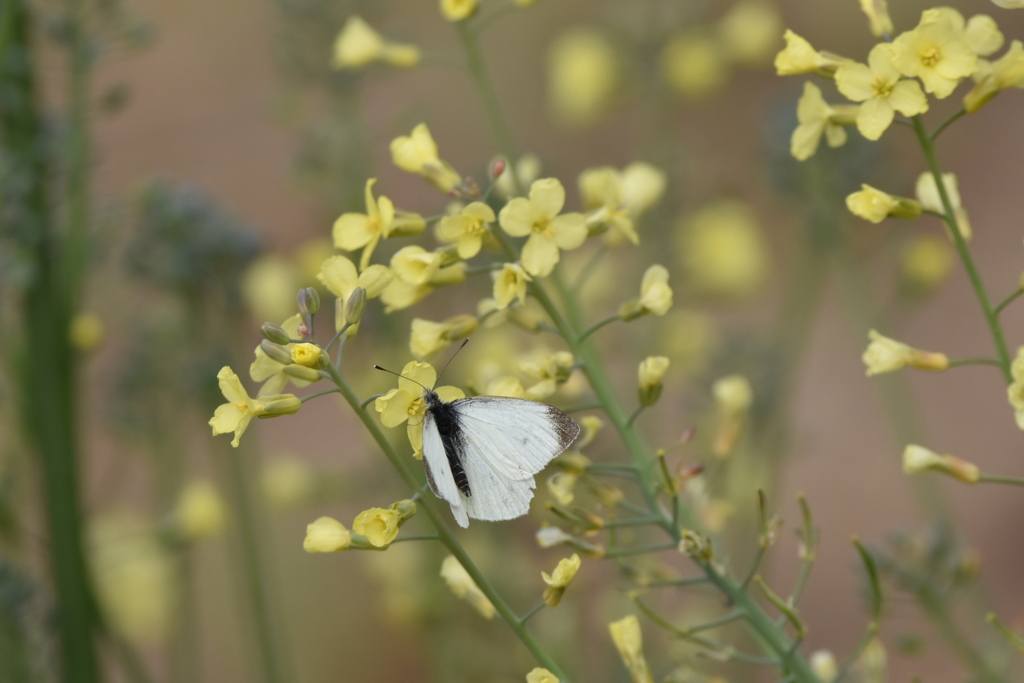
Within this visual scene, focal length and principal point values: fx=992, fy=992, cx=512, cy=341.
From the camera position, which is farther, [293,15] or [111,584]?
[111,584]

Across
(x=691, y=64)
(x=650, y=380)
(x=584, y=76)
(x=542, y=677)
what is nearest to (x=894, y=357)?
(x=650, y=380)

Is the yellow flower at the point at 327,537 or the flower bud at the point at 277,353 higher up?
the flower bud at the point at 277,353

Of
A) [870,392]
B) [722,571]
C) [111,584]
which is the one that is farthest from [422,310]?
[870,392]

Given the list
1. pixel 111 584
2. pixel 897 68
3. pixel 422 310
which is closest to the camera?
pixel 897 68

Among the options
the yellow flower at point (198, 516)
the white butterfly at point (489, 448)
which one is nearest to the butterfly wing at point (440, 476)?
the white butterfly at point (489, 448)

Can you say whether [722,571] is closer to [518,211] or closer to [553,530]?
[553,530]

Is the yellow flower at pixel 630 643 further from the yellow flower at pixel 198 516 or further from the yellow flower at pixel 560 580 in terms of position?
the yellow flower at pixel 198 516

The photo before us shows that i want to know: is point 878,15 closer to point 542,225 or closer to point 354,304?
point 542,225

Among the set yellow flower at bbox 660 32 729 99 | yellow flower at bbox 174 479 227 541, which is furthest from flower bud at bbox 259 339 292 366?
yellow flower at bbox 660 32 729 99
